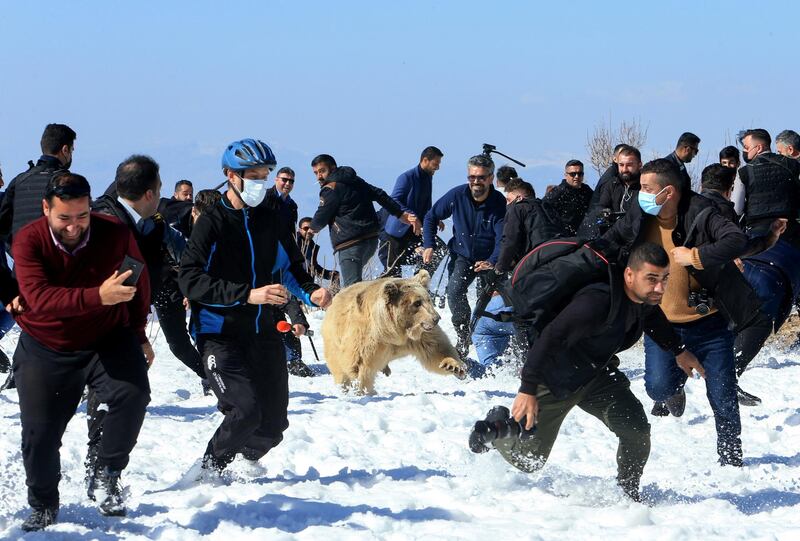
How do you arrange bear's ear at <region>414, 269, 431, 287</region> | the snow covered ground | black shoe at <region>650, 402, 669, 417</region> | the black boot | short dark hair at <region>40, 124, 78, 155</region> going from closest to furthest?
the snow covered ground → short dark hair at <region>40, 124, 78, 155</region> → black shoe at <region>650, 402, 669, 417</region> → bear's ear at <region>414, 269, 431, 287</region> → the black boot

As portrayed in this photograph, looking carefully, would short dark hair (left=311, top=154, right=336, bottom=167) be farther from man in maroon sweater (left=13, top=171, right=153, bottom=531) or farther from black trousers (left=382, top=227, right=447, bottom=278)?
man in maroon sweater (left=13, top=171, right=153, bottom=531)

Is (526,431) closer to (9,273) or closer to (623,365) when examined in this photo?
(9,273)

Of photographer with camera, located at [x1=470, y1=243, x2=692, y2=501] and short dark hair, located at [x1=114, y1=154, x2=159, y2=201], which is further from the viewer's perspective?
short dark hair, located at [x1=114, y1=154, x2=159, y2=201]

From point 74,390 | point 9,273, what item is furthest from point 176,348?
point 74,390

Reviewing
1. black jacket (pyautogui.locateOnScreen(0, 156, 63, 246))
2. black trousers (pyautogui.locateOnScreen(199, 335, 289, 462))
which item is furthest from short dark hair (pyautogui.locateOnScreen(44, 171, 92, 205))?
black jacket (pyautogui.locateOnScreen(0, 156, 63, 246))

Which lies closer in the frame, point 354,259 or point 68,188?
point 68,188

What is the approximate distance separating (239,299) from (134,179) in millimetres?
1054

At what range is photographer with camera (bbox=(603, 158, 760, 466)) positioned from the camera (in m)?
6.61

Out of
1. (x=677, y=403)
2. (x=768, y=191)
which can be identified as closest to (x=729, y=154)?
(x=768, y=191)

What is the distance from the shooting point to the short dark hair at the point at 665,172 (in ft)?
21.6

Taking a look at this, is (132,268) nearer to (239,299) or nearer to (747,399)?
(239,299)

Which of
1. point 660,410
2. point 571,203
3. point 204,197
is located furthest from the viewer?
point 571,203

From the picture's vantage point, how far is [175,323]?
8.52m

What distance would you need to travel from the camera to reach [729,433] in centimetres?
672
